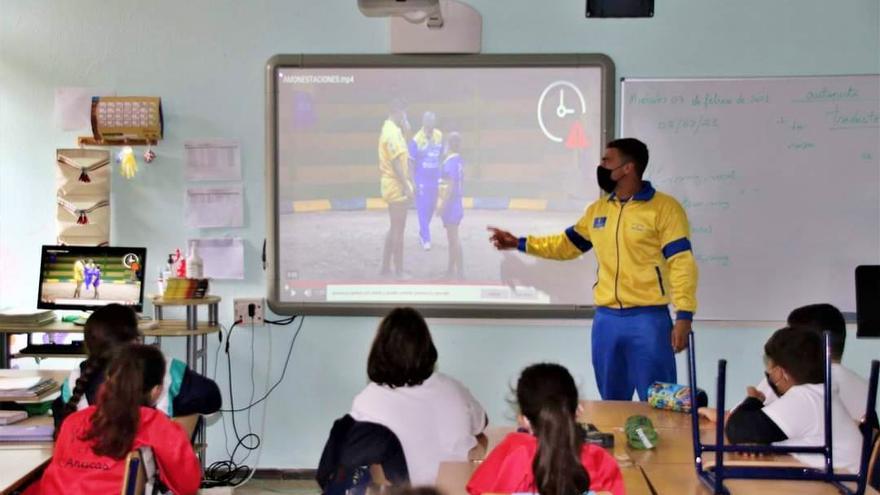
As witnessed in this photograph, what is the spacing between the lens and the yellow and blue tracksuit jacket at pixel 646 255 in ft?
11.9

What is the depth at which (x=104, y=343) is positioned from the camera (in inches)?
104

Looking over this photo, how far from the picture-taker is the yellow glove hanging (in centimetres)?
434

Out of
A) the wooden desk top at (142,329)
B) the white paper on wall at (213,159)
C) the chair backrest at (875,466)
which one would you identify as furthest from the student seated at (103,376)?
the chair backrest at (875,466)

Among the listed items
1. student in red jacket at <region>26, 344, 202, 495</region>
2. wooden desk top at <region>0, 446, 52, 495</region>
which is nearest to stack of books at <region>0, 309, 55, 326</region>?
wooden desk top at <region>0, 446, 52, 495</region>

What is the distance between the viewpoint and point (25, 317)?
3.98 metres

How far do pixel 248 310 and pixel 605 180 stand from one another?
1.90m

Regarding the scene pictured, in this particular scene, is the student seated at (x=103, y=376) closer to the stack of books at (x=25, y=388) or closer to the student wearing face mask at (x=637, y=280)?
the stack of books at (x=25, y=388)

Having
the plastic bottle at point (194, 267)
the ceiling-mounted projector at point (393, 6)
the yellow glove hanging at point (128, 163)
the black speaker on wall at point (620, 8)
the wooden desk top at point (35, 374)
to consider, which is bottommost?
the wooden desk top at point (35, 374)

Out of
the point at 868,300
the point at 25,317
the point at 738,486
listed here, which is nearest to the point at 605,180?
the point at 868,300

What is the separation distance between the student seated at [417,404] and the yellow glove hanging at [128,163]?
2.38 metres

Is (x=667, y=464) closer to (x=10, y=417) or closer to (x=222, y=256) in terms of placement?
(x=10, y=417)

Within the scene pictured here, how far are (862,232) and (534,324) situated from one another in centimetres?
167

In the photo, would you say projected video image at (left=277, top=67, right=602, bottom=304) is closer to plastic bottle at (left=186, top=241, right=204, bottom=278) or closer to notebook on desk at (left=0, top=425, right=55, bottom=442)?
plastic bottle at (left=186, top=241, right=204, bottom=278)

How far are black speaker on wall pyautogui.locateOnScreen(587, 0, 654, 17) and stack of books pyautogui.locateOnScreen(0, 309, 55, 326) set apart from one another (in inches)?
118
